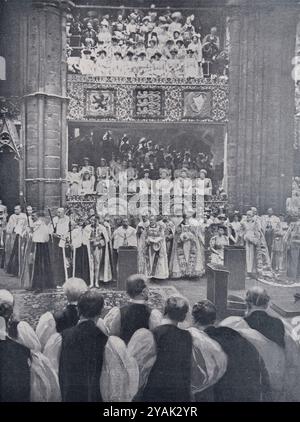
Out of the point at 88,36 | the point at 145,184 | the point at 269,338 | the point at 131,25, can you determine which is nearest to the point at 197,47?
the point at 131,25

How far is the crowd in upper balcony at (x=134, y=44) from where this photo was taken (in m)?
11.8

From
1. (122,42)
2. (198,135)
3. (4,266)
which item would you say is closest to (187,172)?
(198,135)

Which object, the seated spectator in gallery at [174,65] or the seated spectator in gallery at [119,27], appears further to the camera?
the seated spectator in gallery at [174,65]

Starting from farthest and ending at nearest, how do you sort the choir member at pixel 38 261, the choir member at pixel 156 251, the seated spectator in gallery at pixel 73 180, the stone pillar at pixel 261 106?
the stone pillar at pixel 261 106 < the seated spectator in gallery at pixel 73 180 < the choir member at pixel 156 251 < the choir member at pixel 38 261

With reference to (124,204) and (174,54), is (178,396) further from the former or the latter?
(174,54)

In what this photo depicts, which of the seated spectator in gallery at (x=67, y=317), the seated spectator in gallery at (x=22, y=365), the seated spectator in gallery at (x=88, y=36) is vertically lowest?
the seated spectator in gallery at (x=22, y=365)

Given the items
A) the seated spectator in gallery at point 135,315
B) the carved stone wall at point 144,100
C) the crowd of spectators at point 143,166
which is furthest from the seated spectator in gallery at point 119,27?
the seated spectator in gallery at point 135,315

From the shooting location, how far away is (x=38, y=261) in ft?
31.8

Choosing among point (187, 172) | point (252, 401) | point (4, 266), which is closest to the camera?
point (252, 401)

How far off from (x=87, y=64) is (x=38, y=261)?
5.40m

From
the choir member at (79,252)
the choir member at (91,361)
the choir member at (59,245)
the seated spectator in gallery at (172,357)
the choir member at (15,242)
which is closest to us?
the choir member at (91,361)

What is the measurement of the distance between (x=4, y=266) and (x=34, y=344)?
4297 millimetres

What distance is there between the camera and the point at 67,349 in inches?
249

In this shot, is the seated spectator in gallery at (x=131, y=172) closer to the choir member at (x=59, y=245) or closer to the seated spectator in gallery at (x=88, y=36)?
the choir member at (x=59, y=245)
